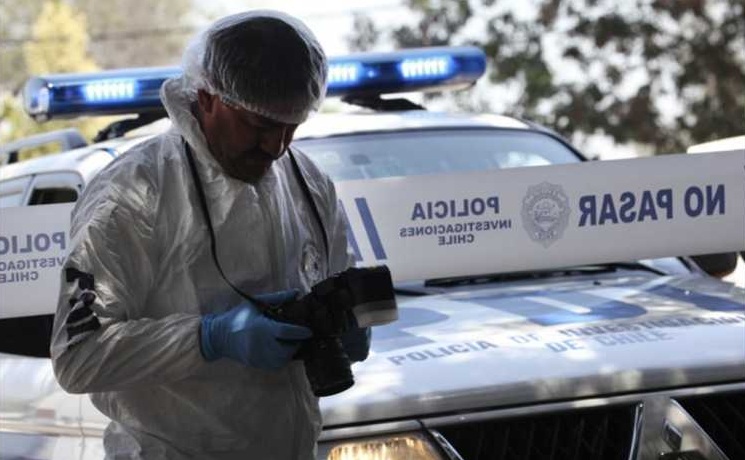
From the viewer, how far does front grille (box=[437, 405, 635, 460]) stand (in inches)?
135

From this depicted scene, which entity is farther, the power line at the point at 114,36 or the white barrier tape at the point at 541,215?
the power line at the point at 114,36

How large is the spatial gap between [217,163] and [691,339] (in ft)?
4.93

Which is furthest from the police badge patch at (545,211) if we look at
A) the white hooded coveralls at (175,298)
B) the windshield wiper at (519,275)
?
the white hooded coveralls at (175,298)

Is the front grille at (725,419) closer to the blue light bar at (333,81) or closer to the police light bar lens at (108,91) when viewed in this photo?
the blue light bar at (333,81)

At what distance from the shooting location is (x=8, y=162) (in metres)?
6.04

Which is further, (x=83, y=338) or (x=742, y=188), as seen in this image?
(x=742, y=188)

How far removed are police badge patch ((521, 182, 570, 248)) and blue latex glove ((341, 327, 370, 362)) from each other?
1479mm

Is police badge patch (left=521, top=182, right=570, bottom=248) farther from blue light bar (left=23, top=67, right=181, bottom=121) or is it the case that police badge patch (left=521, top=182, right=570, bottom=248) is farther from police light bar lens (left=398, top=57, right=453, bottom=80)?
blue light bar (left=23, top=67, right=181, bottom=121)

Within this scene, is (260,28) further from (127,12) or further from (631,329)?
(127,12)

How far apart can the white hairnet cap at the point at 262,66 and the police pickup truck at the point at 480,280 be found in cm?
100

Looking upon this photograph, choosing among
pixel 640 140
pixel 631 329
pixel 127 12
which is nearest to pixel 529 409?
pixel 631 329

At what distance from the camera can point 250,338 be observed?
99.3 inches

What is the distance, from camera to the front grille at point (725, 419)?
11.9 ft

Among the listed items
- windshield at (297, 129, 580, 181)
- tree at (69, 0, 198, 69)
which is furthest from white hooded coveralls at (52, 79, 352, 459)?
tree at (69, 0, 198, 69)
